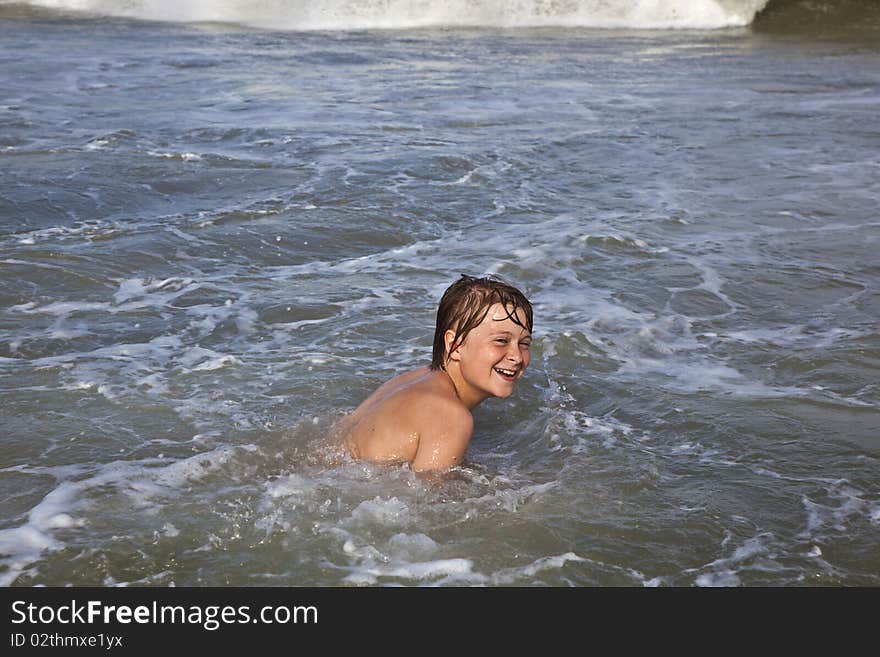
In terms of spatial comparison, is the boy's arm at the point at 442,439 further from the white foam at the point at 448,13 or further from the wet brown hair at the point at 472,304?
the white foam at the point at 448,13

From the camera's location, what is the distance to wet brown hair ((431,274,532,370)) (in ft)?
14.8

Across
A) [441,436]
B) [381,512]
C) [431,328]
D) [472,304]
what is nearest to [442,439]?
[441,436]

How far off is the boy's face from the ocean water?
37 cm

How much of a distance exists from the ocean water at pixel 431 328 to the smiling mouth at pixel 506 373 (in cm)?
38

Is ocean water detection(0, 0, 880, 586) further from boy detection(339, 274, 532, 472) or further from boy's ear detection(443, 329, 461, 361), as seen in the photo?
boy's ear detection(443, 329, 461, 361)

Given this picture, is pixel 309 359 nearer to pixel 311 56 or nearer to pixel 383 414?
pixel 383 414

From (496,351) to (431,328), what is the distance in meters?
1.88

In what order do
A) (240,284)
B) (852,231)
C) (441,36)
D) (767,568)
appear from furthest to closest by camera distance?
(441,36) < (852,231) < (240,284) < (767,568)

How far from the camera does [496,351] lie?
177 inches

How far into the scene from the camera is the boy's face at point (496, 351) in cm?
450

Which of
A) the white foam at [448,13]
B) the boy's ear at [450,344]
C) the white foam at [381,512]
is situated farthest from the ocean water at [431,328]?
the white foam at [448,13]
